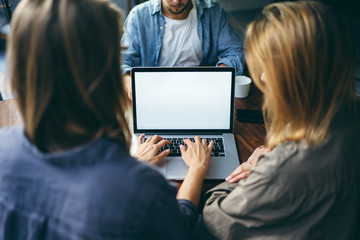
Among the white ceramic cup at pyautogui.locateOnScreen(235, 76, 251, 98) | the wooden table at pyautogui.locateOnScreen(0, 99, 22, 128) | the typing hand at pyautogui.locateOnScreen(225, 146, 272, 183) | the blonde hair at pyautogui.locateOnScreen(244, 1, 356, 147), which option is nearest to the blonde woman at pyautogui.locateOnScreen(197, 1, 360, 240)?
the blonde hair at pyautogui.locateOnScreen(244, 1, 356, 147)

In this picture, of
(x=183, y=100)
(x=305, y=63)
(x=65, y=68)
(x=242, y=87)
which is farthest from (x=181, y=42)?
(x=65, y=68)

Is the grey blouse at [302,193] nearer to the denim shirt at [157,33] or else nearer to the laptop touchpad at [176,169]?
the laptop touchpad at [176,169]

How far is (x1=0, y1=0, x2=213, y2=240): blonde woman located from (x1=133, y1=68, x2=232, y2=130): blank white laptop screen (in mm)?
540

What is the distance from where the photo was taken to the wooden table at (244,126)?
1.04 metres

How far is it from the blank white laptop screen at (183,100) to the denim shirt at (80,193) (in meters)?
0.57

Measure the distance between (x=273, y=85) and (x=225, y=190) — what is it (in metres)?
0.34

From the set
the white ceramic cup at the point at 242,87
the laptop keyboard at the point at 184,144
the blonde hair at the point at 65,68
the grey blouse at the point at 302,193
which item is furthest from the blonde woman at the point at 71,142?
the white ceramic cup at the point at 242,87

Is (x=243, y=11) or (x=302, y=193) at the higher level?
(x=243, y=11)

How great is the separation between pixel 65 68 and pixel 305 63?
0.49 meters

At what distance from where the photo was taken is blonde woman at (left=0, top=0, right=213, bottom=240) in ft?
1.47

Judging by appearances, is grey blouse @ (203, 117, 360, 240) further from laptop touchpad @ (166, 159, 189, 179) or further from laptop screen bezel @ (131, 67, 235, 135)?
laptop screen bezel @ (131, 67, 235, 135)

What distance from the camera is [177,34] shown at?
5.76 ft

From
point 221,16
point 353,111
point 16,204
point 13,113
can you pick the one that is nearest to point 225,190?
point 353,111

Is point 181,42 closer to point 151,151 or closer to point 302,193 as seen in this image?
point 151,151
